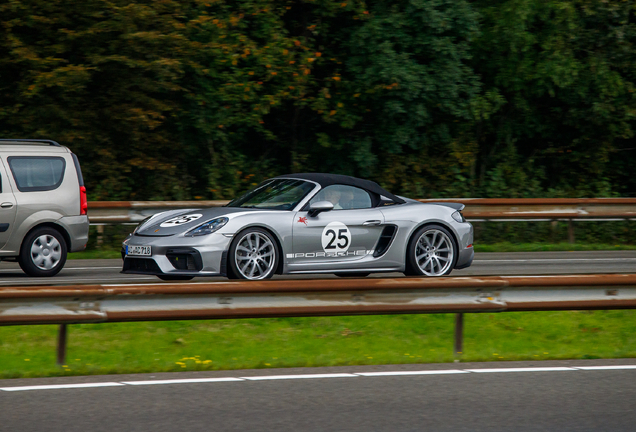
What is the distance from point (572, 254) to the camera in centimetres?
1656

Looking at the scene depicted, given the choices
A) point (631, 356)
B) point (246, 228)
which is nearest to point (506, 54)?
point (246, 228)

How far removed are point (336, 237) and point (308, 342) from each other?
240 cm

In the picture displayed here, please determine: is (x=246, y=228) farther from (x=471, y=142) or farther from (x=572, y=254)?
(x=471, y=142)

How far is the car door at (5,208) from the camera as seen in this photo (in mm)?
11664

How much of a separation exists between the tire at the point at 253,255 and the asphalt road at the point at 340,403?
3157 mm

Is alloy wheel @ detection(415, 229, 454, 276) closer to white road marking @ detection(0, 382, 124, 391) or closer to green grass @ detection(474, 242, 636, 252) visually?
white road marking @ detection(0, 382, 124, 391)

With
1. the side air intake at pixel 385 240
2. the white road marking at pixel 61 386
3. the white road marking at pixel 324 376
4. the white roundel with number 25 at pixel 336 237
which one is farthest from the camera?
the side air intake at pixel 385 240

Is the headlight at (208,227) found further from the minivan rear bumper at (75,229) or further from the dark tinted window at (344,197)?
the minivan rear bumper at (75,229)

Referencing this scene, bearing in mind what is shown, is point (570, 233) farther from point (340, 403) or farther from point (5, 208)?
point (340, 403)

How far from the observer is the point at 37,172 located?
40.0 feet

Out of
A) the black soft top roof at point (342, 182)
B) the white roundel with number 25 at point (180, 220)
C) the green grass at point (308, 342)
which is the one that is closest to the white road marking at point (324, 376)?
the green grass at point (308, 342)

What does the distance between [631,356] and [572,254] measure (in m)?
8.87

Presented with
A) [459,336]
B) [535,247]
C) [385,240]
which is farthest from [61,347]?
[535,247]

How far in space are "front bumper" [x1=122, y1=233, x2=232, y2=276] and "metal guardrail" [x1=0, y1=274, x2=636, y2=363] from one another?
2.66 meters
